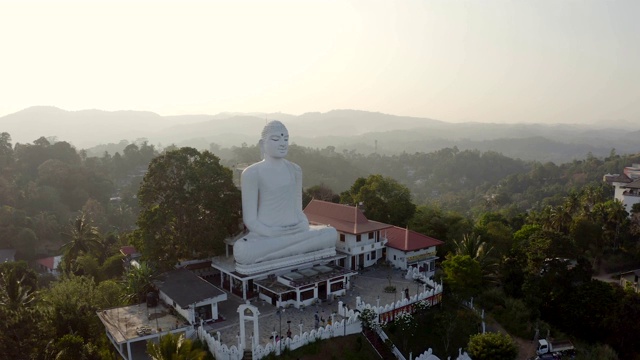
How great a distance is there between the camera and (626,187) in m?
39.5

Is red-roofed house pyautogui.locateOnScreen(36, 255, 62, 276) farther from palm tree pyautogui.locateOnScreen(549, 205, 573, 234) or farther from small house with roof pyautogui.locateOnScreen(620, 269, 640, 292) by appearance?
small house with roof pyautogui.locateOnScreen(620, 269, 640, 292)

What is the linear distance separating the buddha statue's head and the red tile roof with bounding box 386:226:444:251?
8.14 metres

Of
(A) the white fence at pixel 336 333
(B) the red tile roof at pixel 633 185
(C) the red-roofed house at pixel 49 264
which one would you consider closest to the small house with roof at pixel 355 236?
(A) the white fence at pixel 336 333

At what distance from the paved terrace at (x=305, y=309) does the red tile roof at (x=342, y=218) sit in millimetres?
2380

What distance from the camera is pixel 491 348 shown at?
17672 millimetres

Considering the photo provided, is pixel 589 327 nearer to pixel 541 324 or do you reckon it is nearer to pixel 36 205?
pixel 541 324

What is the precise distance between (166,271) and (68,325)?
4609 mm

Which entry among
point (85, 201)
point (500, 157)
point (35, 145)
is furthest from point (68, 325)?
point (500, 157)

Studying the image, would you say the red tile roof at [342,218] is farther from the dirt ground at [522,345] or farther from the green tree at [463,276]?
the dirt ground at [522,345]

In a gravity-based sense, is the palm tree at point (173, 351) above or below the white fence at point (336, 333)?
above

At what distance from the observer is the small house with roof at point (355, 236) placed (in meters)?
24.9

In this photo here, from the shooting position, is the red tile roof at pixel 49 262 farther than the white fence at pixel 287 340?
Yes

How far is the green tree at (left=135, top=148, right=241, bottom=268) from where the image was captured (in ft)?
74.5

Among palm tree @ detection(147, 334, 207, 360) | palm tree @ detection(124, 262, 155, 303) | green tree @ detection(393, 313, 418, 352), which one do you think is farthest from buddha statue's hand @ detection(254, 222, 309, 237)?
palm tree @ detection(147, 334, 207, 360)
